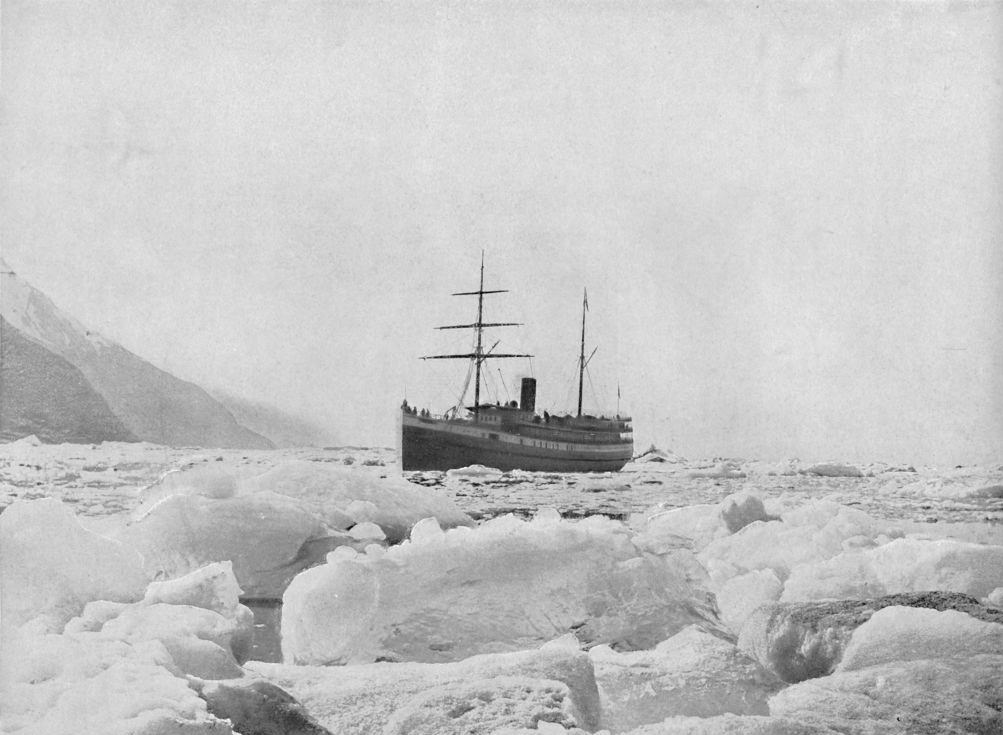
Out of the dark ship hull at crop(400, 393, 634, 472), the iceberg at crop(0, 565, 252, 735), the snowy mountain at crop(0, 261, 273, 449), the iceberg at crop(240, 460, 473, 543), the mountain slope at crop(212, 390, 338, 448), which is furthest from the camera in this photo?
the dark ship hull at crop(400, 393, 634, 472)

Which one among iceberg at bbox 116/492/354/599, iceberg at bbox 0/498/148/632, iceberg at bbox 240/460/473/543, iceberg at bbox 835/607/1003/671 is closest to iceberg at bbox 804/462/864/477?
iceberg at bbox 835/607/1003/671

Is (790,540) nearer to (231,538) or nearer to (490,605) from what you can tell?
(490,605)

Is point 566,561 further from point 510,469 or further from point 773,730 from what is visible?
point 510,469

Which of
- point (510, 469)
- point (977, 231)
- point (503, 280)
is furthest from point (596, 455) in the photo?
point (977, 231)

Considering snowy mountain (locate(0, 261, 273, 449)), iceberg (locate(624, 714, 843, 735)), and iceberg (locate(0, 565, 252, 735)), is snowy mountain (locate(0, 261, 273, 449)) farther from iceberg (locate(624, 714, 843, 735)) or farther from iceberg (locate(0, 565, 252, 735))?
iceberg (locate(624, 714, 843, 735))

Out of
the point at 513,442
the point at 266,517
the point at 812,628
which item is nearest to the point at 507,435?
the point at 513,442

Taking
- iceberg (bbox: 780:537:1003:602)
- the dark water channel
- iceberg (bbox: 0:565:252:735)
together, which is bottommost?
→ the dark water channel

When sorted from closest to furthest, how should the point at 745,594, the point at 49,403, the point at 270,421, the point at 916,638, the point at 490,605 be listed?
the point at 916,638, the point at 490,605, the point at 745,594, the point at 49,403, the point at 270,421
